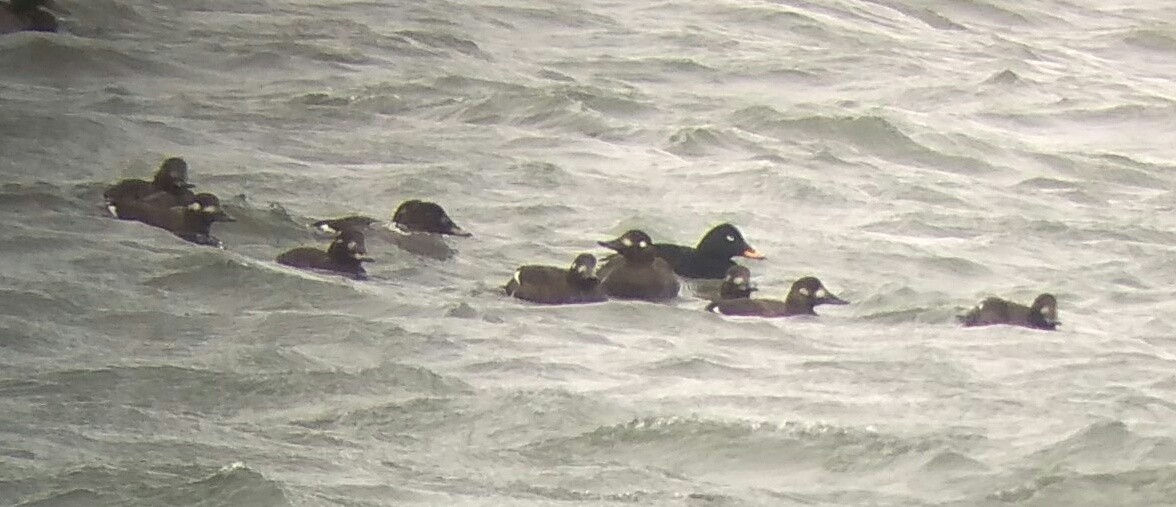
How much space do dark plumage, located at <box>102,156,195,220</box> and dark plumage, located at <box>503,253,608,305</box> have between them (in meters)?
1.86

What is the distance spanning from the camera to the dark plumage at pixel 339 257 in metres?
11.9

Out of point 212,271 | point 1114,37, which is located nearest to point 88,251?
point 212,271

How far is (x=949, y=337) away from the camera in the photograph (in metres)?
11.6

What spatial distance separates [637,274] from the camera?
39.9 ft

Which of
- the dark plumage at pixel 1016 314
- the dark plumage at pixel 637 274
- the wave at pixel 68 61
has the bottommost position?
the wave at pixel 68 61

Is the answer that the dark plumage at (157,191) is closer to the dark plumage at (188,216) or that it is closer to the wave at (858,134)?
the dark plumage at (188,216)

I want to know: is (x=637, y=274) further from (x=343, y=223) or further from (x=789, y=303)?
(x=343, y=223)

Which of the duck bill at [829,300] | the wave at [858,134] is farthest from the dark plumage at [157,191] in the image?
the wave at [858,134]

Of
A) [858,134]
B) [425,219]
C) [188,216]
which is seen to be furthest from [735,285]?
[858,134]

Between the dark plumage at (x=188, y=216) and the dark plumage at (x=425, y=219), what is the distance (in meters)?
0.93

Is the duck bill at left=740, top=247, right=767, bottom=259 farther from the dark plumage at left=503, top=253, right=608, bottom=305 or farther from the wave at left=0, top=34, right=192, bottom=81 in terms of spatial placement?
the wave at left=0, top=34, right=192, bottom=81

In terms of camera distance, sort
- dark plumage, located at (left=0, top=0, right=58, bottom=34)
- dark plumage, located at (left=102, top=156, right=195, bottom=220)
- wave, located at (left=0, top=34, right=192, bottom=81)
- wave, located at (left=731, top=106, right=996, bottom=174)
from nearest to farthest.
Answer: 1. dark plumage, located at (left=102, top=156, right=195, bottom=220)
2. wave, located at (left=731, top=106, right=996, bottom=174)
3. wave, located at (left=0, top=34, right=192, bottom=81)
4. dark plumage, located at (left=0, top=0, right=58, bottom=34)

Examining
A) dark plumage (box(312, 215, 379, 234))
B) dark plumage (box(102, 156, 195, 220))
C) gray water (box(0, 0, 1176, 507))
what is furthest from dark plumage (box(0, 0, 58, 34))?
dark plumage (box(312, 215, 379, 234))

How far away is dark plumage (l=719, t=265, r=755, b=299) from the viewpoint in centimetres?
1218
